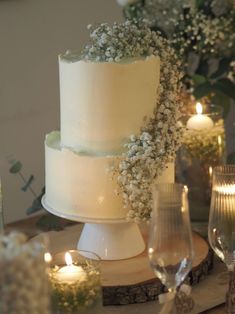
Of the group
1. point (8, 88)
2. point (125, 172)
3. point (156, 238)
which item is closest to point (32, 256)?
point (156, 238)

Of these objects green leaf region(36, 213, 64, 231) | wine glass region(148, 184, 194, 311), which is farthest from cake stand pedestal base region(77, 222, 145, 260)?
wine glass region(148, 184, 194, 311)

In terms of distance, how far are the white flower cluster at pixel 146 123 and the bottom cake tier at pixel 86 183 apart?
3 cm

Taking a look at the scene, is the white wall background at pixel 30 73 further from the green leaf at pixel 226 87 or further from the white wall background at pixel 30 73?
the green leaf at pixel 226 87

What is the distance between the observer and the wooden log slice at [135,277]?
1354 millimetres

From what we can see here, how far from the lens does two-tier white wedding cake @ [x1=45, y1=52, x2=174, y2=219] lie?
1377mm

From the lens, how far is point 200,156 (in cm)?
173

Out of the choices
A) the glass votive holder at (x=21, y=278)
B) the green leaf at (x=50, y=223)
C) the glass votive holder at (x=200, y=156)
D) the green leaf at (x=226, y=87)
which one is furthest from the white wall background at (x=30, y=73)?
the glass votive holder at (x=21, y=278)

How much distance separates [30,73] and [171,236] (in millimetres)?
1447

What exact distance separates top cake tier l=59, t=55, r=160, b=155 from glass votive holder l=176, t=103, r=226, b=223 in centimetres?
32

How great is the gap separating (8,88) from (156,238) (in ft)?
4.55

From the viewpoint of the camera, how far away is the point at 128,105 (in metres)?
1.39

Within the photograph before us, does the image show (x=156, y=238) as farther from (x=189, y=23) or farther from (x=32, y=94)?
(x=32, y=94)

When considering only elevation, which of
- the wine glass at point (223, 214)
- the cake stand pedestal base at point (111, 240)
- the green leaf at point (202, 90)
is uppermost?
the green leaf at point (202, 90)

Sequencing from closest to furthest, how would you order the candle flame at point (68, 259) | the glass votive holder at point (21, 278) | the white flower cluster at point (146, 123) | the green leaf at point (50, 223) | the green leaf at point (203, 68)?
the glass votive holder at point (21, 278) < the candle flame at point (68, 259) < the white flower cluster at point (146, 123) < the green leaf at point (50, 223) < the green leaf at point (203, 68)
